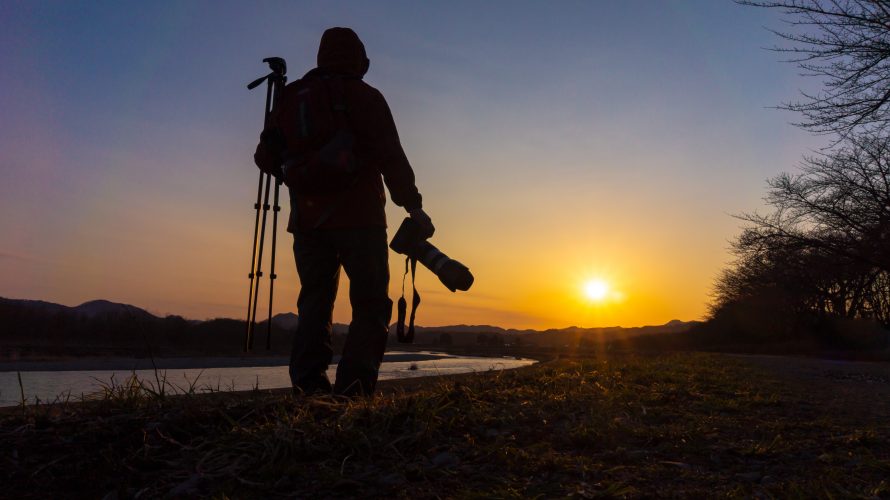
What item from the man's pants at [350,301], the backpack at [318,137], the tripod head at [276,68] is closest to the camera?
the backpack at [318,137]

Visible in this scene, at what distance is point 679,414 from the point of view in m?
3.85

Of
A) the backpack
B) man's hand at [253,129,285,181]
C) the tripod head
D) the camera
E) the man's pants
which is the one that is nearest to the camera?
the camera

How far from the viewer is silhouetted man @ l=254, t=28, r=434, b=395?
422 centimetres

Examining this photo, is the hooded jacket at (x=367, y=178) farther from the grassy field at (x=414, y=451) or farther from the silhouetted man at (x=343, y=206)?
the grassy field at (x=414, y=451)

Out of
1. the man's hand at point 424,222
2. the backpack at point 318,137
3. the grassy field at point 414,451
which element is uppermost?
the backpack at point 318,137

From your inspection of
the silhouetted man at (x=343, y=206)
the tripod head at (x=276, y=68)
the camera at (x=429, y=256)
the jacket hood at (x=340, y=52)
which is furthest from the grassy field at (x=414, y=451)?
the tripod head at (x=276, y=68)

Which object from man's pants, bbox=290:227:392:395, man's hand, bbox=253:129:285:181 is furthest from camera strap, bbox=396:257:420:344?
man's hand, bbox=253:129:285:181

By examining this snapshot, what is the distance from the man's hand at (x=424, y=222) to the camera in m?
4.34

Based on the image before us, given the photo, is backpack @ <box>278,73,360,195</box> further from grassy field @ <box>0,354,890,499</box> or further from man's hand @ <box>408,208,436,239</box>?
grassy field @ <box>0,354,890,499</box>

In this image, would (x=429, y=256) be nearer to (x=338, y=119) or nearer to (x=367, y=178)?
(x=367, y=178)

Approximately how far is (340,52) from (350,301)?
1841mm

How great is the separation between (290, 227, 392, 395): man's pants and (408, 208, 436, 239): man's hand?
0.86ft

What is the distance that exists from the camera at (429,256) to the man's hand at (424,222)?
20 mm

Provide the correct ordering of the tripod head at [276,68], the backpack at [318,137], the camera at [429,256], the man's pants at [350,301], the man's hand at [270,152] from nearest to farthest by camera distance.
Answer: the camera at [429,256], the backpack at [318,137], the man's pants at [350,301], the man's hand at [270,152], the tripod head at [276,68]
